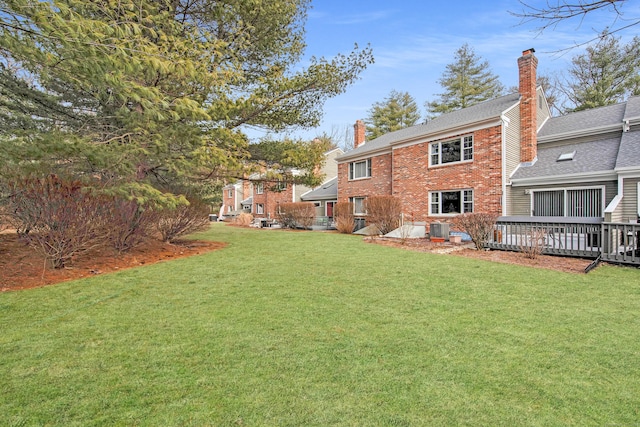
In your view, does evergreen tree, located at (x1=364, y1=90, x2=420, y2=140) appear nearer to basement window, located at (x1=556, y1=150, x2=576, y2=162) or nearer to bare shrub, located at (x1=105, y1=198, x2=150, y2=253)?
basement window, located at (x1=556, y1=150, x2=576, y2=162)

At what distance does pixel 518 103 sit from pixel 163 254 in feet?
51.7

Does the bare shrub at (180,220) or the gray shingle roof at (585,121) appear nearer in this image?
the bare shrub at (180,220)

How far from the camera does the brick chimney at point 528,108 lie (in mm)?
14180

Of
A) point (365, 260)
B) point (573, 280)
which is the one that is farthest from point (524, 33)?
point (365, 260)

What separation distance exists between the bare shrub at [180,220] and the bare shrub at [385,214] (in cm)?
828

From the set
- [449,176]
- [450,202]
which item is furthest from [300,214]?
[449,176]

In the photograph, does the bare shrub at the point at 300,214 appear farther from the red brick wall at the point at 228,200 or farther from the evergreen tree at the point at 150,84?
the red brick wall at the point at 228,200

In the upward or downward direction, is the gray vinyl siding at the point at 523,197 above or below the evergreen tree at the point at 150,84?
below

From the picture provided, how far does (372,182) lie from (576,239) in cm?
1168

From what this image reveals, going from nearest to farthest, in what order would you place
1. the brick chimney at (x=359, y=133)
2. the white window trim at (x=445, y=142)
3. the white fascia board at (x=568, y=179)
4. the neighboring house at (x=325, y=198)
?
the white fascia board at (x=568, y=179)
the white window trim at (x=445, y=142)
the brick chimney at (x=359, y=133)
the neighboring house at (x=325, y=198)

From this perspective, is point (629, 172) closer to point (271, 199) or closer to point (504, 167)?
point (504, 167)

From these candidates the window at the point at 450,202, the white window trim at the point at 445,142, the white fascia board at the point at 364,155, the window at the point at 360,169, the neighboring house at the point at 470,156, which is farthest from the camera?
the window at the point at 360,169

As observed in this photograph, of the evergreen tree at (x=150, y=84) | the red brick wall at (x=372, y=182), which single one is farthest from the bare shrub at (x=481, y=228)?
the red brick wall at (x=372, y=182)

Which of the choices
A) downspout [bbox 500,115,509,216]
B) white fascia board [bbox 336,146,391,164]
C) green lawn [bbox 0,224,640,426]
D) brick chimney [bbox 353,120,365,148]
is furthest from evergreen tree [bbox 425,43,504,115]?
green lawn [bbox 0,224,640,426]
